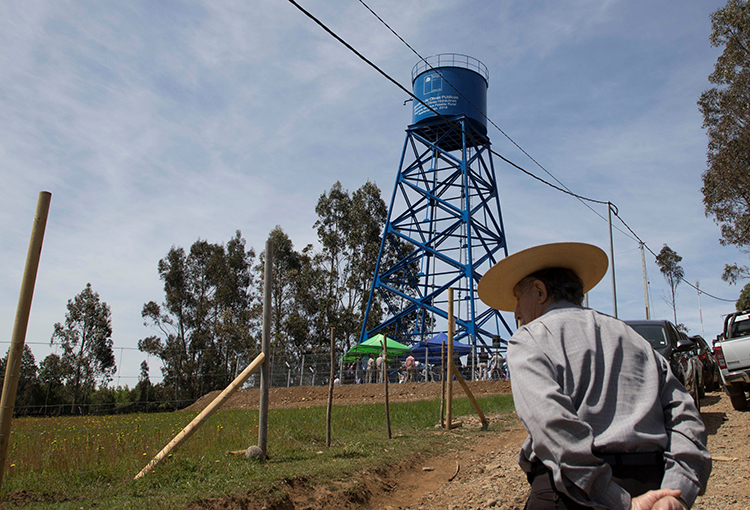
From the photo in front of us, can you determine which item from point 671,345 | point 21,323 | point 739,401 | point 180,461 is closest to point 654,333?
point 671,345

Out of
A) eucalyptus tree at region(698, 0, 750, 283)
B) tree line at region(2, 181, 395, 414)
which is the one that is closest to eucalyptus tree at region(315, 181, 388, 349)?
tree line at region(2, 181, 395, 414)

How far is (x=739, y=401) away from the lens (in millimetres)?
10383

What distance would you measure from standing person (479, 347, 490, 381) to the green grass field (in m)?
13.5

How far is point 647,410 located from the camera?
179 centimetres

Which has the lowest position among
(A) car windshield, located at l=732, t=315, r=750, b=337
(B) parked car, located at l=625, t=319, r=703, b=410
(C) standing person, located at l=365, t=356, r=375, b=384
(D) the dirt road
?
(D) the dirt road

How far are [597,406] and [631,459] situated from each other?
189 mm

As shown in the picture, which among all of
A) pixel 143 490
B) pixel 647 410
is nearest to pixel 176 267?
pixel 143 490

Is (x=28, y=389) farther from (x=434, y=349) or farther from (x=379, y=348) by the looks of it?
(x=434, y=349)

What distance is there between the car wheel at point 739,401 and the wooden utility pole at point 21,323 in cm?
1132

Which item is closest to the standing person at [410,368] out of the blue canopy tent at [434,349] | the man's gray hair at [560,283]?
the blue canopy tent at [434,349]

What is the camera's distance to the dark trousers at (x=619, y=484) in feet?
5.70

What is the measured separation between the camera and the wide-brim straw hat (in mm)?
2357

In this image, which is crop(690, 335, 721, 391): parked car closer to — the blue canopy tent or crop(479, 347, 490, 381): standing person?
crop(479, 347, 490, 381): standing person

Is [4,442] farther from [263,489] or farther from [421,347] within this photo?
[421,347]
